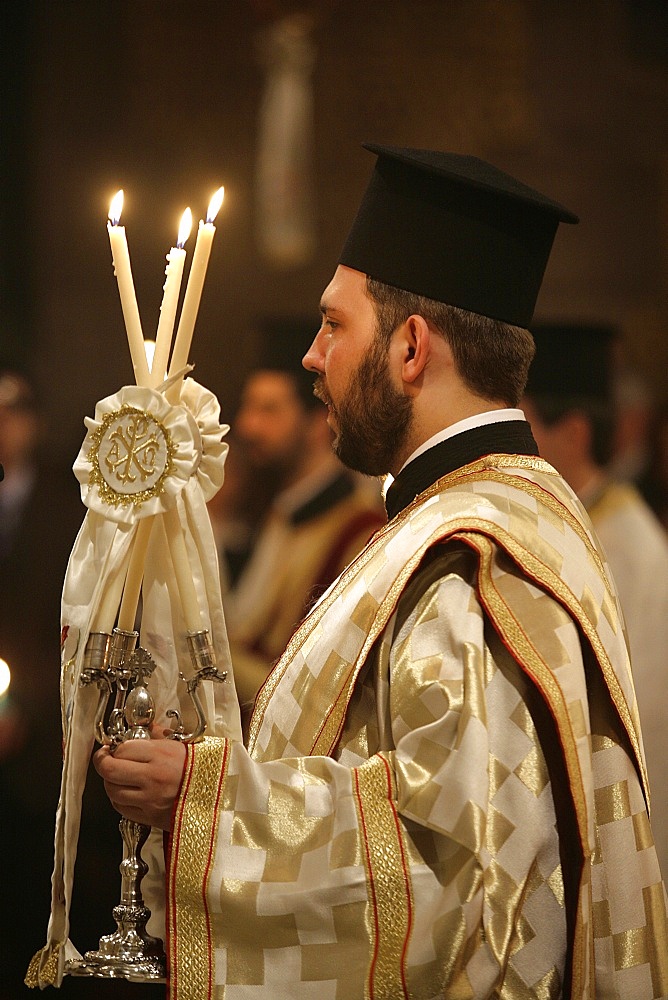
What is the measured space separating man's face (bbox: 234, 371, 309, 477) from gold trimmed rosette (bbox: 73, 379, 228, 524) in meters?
4.11

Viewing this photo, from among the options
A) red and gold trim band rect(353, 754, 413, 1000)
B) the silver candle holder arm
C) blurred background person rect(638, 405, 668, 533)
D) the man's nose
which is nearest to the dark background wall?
blurred background person rect(638, 405, 668, 533)

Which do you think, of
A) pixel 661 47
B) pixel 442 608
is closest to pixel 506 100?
pixel 661 47

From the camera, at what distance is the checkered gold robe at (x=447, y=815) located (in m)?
1.77

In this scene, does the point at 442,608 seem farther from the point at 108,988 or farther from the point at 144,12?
the point at 144,12

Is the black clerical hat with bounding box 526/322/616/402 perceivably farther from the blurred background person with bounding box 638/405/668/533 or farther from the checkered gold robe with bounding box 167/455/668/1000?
the checkered gold robe with bounding box 167/455/668/1000

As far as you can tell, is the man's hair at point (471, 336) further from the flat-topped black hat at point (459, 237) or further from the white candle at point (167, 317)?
the white candle at point (167, 317)

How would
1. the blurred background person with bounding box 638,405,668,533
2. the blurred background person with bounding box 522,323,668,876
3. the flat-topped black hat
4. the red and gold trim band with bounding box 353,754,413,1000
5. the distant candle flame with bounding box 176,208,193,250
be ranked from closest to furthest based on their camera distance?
the red and gold trim band with bounding box 353,754,413,1000, the distant candle flame with bounding box 176,208,193,250, the flat-topped black hat, the blurred background person with bounding box 522,323,668,876, the blurred background person with bounding box 638,405,668,533

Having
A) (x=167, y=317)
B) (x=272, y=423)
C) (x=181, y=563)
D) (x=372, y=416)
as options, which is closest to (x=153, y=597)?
(x=181, y=563)

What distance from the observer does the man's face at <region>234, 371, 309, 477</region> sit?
19.8 ft

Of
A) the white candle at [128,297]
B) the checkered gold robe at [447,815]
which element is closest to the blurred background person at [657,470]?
the checkered gold robe at [447,815]

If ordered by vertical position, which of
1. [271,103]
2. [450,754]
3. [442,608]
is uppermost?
[271,103]

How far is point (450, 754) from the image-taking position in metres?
1.78

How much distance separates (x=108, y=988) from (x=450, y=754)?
2.65 meters

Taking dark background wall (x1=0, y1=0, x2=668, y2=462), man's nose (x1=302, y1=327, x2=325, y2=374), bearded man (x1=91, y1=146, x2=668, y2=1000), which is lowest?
bearded man (x1=91, y1=146, x2=668, y2=1000)
